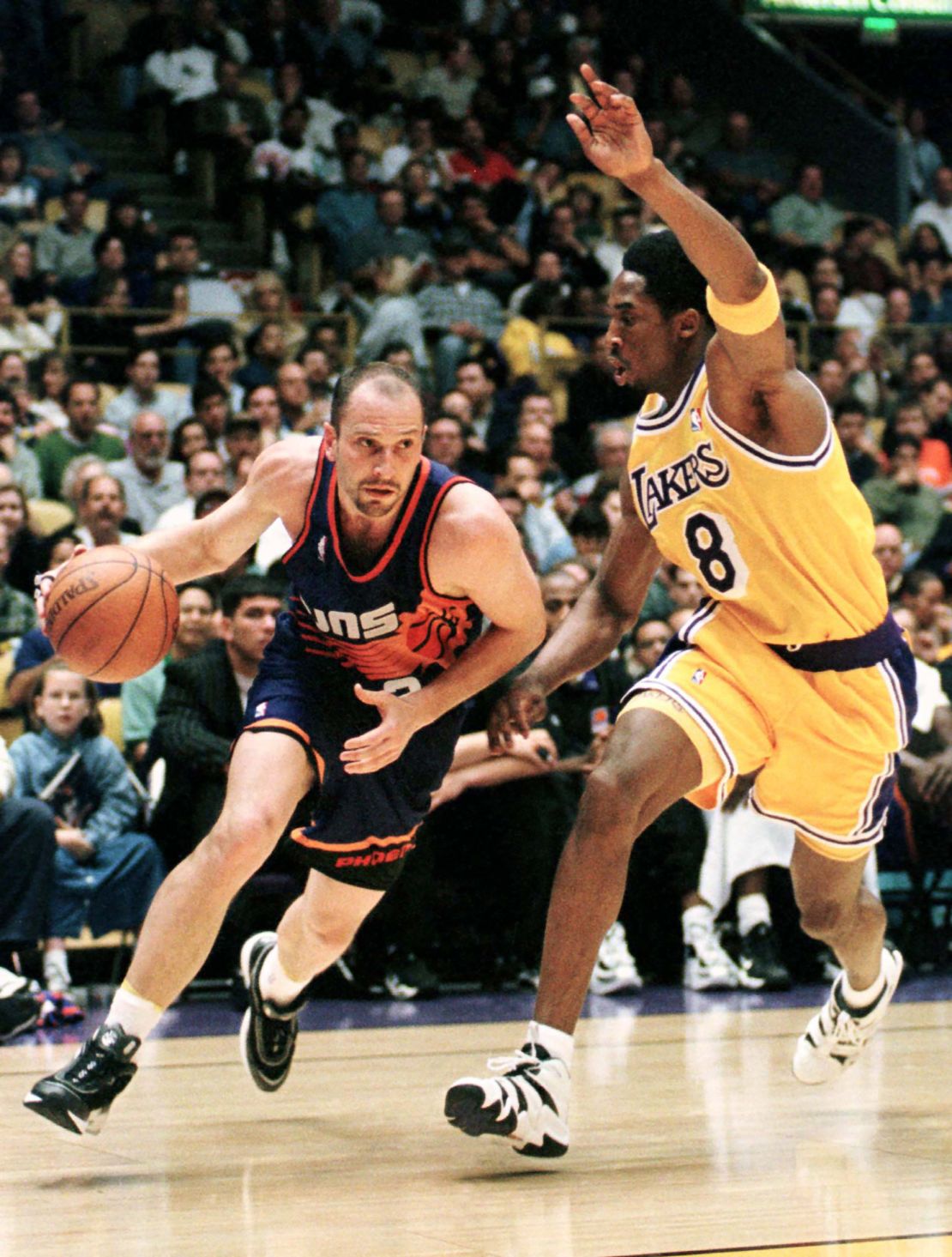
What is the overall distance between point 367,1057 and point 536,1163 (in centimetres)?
179

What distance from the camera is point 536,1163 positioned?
4.04 meters

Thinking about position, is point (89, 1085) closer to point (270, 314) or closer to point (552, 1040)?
point (552, 1040)

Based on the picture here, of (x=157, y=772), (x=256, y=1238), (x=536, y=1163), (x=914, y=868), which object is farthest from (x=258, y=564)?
(x=256, y=1238)

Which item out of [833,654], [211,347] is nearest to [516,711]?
[833,654]

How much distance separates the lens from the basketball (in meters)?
4.26

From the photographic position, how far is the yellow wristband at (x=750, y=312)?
152 inches

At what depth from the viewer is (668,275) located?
4305 millimetres

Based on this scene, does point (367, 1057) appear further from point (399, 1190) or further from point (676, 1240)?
point (676, 1240)

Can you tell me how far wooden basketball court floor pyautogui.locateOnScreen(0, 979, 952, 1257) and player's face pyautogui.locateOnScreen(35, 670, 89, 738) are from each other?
145 centimetres

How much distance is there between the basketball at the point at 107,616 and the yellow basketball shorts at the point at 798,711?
1.15 m

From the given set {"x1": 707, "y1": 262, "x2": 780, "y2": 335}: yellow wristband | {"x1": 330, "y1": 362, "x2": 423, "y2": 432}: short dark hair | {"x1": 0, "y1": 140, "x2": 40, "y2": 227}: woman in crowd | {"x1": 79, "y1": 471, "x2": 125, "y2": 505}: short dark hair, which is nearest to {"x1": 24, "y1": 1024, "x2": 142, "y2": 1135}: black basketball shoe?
{"x1": 330, "y1": 362, "x2": 423, "y2": 432}: short dark hair

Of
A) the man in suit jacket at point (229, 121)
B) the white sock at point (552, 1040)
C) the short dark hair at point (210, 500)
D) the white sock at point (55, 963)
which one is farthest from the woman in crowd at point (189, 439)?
the white sock at point (552, 1040)

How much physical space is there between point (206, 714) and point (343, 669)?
9.20 feet

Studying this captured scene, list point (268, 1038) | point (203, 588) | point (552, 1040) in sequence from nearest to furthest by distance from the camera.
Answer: point (552, 1040) < point (268, 1038) < point (203, 588)
